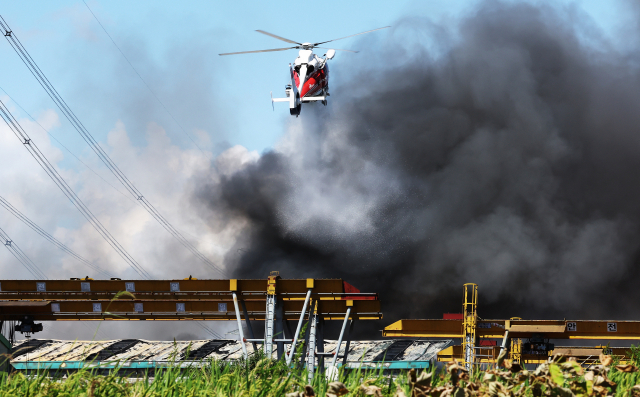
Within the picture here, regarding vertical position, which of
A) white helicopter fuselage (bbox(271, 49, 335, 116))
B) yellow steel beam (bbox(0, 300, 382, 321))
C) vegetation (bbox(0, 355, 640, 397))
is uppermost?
white helicopter fuselage (bbox(271, 49, 335, 116))

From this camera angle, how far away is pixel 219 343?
52156mm

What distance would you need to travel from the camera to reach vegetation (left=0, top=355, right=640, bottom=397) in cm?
542

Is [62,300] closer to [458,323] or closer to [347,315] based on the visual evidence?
[347,315]

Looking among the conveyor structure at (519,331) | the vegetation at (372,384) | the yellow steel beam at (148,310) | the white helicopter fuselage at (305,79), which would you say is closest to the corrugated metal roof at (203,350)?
the conveyor structure at (519,331)

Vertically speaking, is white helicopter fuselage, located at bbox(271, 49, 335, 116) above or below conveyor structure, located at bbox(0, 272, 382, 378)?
above

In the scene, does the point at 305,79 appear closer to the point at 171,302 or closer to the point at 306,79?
the point at 306,79

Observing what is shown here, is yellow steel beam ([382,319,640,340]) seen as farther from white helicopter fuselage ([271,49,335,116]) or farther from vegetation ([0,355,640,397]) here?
vegetation ([0,355,640,397])

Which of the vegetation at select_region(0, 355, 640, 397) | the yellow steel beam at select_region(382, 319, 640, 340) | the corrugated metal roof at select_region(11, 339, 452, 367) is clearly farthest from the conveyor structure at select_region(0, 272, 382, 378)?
the vegetation at select_region(0, 355, 640, 397)

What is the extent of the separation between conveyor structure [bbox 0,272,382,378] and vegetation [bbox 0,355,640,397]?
791 inches

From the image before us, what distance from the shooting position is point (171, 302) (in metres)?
30.5

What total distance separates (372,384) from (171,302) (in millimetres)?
25496

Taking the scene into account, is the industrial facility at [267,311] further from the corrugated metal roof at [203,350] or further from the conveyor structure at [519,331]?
the corrugated metal roof at [203,350]

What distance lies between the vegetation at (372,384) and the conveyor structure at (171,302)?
791 inches

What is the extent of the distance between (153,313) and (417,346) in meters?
29.7
